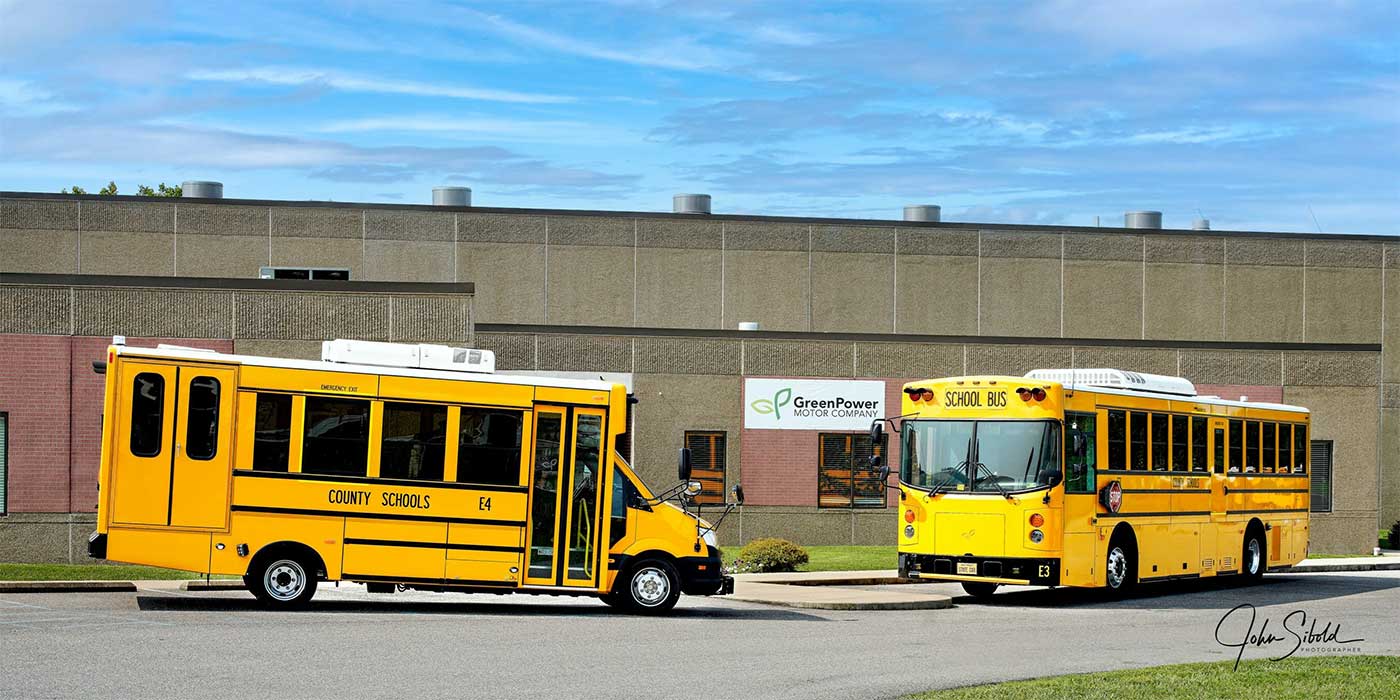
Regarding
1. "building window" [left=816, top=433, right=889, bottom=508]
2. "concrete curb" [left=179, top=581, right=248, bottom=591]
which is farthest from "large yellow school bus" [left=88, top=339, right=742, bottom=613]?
"building window" [left=816, top=433, right=889, bottom=508]

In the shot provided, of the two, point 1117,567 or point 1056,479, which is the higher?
point 1056,479

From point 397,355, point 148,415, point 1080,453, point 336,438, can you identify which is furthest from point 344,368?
point 1080,453

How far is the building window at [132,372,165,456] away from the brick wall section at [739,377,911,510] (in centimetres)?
1644

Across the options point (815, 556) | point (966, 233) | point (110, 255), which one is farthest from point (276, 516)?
point (966, 233)

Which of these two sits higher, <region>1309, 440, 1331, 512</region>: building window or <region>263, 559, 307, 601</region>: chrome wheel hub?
<region>1309, 440, 1331, 512</region>: building window

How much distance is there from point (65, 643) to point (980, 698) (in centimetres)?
805

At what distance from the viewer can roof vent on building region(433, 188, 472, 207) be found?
39250 mm

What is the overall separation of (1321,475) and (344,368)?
25.7 metres

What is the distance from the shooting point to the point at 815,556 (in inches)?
1200

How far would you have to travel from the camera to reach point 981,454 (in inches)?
886

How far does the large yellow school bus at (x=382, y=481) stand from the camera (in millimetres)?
18203

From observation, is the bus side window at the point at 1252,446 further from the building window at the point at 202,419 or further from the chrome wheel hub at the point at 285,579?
the building window at the point at 202,419

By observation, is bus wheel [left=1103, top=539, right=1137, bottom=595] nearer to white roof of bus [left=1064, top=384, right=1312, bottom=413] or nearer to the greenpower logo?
white roof of bus [left=1064, top=384, right=1312, bottom=413]

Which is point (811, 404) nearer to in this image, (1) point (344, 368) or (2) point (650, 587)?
(2) point (650, 587)
